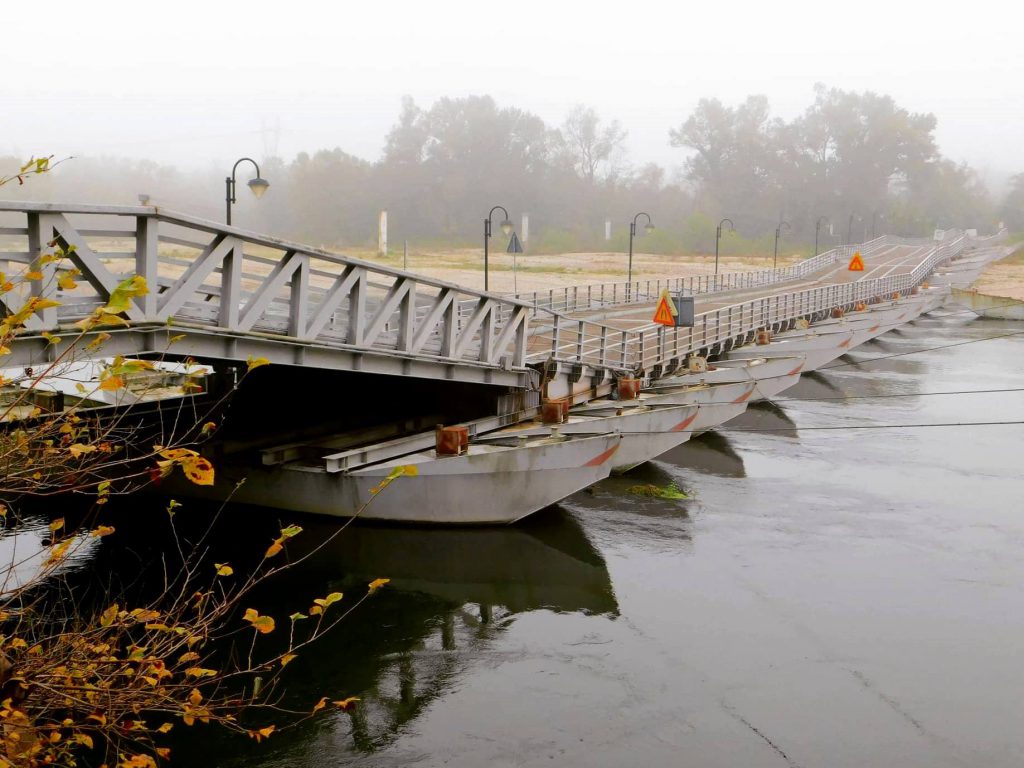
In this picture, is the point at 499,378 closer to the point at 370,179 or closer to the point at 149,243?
the point at 149,243

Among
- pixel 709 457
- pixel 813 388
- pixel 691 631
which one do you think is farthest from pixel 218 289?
pixel 813 388

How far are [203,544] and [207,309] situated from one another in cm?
584

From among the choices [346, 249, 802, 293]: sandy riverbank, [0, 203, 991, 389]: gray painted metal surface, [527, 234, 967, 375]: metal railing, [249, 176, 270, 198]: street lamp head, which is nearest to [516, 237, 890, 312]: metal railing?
[527, 234, 967, 375]: metal railing

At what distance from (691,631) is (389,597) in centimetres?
413

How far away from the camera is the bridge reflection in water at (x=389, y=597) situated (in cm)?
1035

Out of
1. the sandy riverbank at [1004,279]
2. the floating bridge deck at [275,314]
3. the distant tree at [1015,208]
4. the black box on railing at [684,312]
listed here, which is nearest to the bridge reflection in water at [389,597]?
the floating bridge deck at [275,314]

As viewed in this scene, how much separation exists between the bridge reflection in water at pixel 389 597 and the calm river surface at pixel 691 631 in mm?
40

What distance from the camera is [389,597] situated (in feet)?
46.7

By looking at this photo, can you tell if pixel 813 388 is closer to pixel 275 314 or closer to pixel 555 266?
pixel 275 314

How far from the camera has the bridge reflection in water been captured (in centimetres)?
1035

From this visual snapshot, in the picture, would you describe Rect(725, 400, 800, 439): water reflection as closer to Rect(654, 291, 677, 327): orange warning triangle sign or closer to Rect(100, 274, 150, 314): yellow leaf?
Rect(654, 291, 677, 327): orange warning triangle sign

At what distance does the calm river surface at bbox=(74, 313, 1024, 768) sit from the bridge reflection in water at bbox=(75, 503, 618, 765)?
4 centimetres

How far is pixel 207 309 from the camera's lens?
467 inches

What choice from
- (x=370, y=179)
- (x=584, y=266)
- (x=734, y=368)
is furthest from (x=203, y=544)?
(x=370, y=179)
